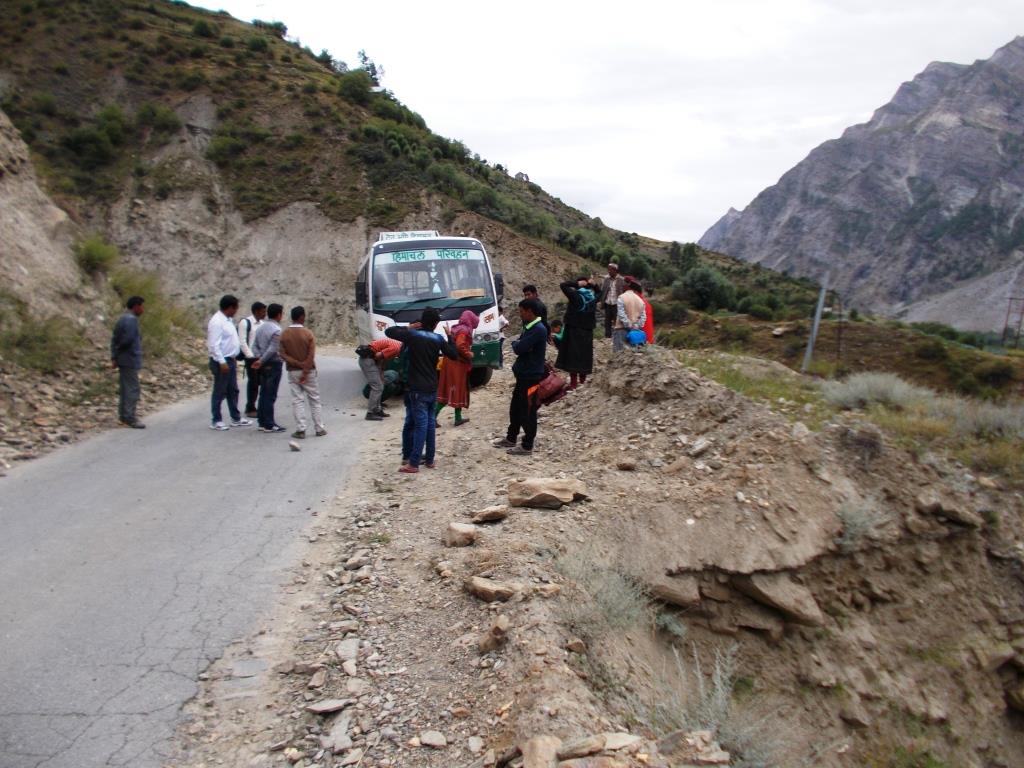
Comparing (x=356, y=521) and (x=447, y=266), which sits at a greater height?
(x=447, y=266)

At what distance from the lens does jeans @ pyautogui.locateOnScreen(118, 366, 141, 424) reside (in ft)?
32.4

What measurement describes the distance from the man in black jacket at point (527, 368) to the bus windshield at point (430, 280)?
4902 millimetres

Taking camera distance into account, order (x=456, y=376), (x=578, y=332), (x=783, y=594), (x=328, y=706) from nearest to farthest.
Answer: (x=328, y=706)
(x=783, y=594)
(x=456, y=376)
(x=578, y=332)

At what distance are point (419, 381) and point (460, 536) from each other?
102 inches

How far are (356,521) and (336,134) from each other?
3569 centimetres

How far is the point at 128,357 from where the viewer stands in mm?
9656

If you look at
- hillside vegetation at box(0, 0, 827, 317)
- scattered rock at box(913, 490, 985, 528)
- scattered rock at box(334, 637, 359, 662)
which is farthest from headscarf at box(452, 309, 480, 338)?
hillside vegetation at box(0, 0, 827, 317)

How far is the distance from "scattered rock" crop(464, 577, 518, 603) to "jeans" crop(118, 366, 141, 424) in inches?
280

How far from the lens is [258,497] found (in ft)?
23.7

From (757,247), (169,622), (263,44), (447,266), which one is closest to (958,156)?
(757,247)

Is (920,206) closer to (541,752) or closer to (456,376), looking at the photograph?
(456,376)

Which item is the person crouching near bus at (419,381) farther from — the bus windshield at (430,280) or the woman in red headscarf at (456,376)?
the bus windshield at (430,280)

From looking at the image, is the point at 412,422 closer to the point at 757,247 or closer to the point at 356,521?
the point at 356,521

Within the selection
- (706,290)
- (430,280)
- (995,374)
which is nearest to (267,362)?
(430,280)
